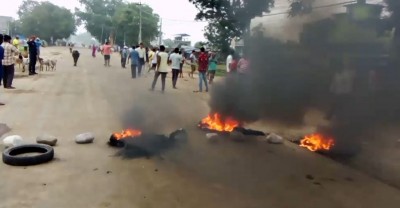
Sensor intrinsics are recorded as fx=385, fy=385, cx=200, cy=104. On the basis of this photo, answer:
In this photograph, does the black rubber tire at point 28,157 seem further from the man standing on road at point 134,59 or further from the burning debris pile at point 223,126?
the man standing on road at point 134,59

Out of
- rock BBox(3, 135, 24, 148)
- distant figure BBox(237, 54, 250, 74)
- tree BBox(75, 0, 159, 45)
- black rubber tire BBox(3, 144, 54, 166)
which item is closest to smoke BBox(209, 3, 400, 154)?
distant figure BBox(237, 54, 250, 74)

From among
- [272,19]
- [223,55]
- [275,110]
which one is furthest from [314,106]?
[223,55]

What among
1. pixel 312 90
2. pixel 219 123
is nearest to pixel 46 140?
pixel 219 123

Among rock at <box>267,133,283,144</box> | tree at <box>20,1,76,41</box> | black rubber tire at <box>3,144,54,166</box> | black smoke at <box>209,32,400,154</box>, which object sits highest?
tree at <box>20,1,76,41</box>

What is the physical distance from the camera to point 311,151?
723cm

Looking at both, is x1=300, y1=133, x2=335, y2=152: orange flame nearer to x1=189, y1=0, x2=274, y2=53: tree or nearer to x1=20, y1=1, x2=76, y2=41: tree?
x1=189, y1=0, x2=274, y2=53: tree

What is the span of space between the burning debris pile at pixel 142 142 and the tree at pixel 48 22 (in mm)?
78131

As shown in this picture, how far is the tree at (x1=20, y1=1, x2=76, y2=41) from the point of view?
7794cm

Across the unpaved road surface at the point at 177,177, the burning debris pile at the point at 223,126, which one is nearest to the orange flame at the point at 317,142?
the unpaved road surface at the point at 177,177

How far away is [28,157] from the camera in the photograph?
580 centimetres

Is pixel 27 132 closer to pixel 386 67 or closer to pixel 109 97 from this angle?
pixel 109 97

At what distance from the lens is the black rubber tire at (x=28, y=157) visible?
5.76m

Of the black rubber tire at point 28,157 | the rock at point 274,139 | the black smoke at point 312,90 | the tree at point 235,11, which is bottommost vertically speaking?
the black rubber tire at point 28,157

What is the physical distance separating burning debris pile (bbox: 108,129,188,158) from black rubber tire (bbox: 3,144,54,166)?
116 centimetres
